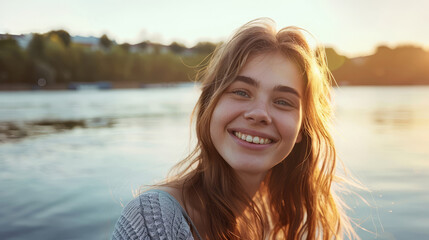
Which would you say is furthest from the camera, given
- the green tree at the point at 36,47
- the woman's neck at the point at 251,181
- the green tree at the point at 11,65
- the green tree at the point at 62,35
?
the green tree at the point at 62,35

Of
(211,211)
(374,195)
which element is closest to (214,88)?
(211,211)

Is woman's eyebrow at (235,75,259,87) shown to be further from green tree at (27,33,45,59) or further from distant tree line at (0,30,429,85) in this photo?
green tree at (27,33,45,59)

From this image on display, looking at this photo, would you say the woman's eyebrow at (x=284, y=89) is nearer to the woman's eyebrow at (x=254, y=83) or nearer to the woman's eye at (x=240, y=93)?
the woman's eyebrow at (x=254, y=83)

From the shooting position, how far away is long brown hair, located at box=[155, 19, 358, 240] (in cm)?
218

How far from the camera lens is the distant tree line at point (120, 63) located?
85375mm

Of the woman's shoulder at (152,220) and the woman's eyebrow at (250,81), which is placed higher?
the woman's eyebrow at (250,81)

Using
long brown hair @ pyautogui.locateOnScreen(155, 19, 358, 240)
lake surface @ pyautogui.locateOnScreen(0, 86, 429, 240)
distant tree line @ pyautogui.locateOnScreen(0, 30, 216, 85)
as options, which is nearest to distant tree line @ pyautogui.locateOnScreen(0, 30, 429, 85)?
distant tree line @ pyautogui.locateOnScreen(0, 30, 216, 85)

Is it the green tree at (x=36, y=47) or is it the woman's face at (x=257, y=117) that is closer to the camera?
the woman's face at (x=257, y=117)

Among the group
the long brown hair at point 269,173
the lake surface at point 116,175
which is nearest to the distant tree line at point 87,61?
the lake surface at point 116,175

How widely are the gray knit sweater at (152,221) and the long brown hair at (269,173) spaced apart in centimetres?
22

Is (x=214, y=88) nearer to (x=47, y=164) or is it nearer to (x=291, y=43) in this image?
(x=291, y=43)

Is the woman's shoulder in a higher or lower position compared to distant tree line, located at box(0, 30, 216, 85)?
higher

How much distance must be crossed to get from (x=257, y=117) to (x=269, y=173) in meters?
0.74

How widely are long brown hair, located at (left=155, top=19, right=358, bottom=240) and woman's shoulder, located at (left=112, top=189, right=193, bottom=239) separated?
22cm
